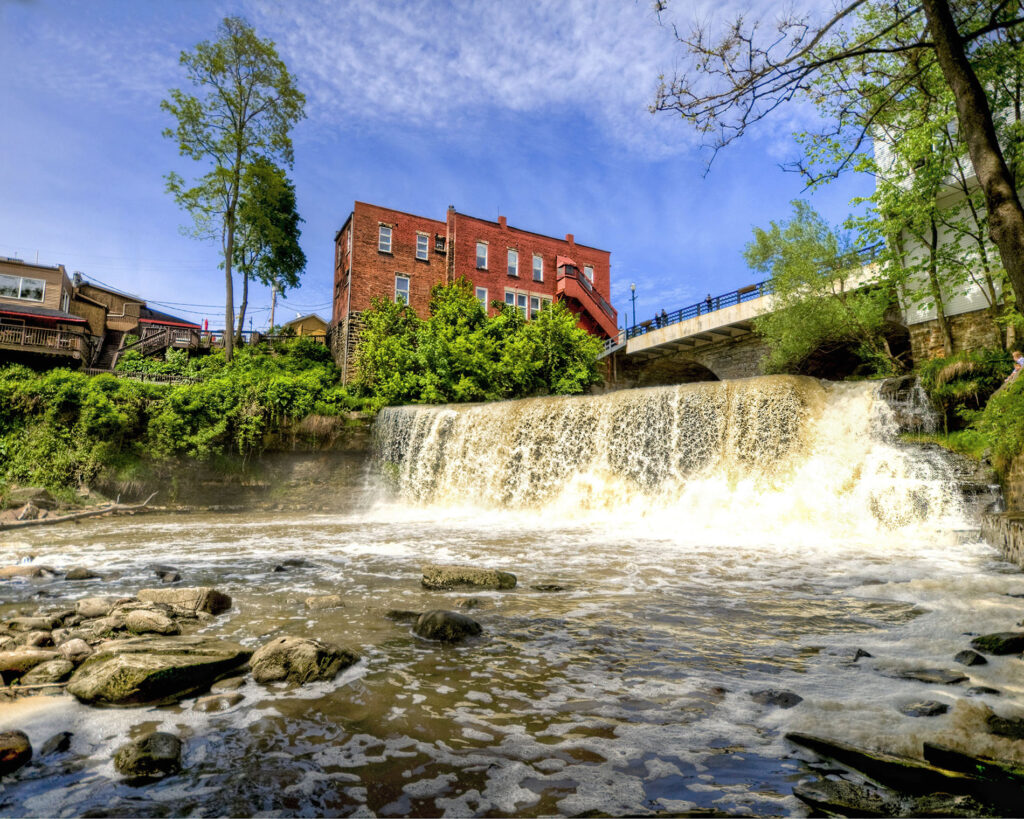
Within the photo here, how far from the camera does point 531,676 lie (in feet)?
11.7

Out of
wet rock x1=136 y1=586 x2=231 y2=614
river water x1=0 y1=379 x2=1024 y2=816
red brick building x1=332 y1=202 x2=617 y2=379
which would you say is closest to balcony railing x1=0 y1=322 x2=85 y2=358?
red brick building x1=332 y1=202 x2=617 y2=379

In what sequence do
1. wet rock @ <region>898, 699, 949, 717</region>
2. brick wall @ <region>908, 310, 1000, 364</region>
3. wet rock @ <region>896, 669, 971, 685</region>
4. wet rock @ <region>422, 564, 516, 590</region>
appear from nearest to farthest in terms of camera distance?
1. wet rock @ <region>898, 699, 949, 717</region>
2. wet rock @ <region>896, 669, 971, 685</region>
3. wet rock @ <region>422, 564, 516, 590</region>
4. brick wall @ <region>908, 310, 1000, 364</region>

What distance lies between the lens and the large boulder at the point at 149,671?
10.3 feet

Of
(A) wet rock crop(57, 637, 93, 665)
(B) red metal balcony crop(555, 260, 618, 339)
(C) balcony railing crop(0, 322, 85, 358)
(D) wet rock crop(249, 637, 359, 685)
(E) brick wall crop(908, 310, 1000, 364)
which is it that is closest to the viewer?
(D) wet rock crop(249, 637, 359, 685)

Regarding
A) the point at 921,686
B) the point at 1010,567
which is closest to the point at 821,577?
the point at 1010,567

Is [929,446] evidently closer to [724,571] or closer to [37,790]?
[724,571]

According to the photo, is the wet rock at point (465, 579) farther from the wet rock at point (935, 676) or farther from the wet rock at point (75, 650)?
the wet rock at point (935, 676)

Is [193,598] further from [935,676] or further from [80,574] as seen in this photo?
[935,676]

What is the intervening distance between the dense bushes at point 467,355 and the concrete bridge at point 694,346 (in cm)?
514

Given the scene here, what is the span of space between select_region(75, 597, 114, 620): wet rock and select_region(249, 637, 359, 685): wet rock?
2438mm

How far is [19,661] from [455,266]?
3132 cm

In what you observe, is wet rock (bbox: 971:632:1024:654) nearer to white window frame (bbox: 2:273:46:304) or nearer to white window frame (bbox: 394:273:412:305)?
white window frame (bbox: 394:273:412:305)

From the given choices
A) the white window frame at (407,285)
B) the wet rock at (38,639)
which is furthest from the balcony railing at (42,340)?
the wet rock at (38,639)

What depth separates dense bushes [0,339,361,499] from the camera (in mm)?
17891
